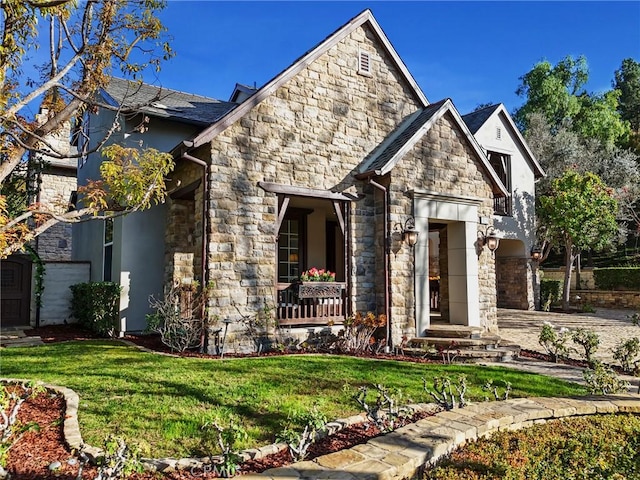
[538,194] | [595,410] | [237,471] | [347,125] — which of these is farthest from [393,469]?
[538,194]

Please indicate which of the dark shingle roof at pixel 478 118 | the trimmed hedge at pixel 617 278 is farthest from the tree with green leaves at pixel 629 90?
the dark shingle roof at pixel 478 118

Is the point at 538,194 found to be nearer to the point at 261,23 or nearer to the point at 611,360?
the point at 611,360

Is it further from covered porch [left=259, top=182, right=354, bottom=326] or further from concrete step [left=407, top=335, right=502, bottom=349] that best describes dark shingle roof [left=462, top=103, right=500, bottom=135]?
concrete step [left=407, top=335, right=502, bottom=349]

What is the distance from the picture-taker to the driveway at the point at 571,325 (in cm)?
1058

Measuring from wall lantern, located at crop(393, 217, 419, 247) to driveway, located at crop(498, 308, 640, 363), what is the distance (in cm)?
371

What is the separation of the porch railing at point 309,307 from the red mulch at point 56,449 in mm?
4497

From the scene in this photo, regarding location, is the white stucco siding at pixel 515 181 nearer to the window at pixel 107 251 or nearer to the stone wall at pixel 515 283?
the stone wall at pixel 515 283

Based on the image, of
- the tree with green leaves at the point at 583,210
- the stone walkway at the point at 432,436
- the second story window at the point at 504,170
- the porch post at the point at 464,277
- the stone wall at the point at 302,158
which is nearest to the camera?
the stone walkway at the point at 432,436

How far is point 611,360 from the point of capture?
29.0ft

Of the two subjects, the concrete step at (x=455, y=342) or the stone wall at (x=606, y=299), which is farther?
the stone wall at (x=606, y=299)

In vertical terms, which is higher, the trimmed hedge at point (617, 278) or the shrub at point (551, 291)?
the trimmed hedge at point (617, 278)

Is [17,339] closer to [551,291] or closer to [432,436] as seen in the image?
[432,436]

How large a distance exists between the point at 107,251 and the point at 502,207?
15.4 m

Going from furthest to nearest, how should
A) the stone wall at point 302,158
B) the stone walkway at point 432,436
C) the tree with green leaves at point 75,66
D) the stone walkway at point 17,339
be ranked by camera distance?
the stone walkway at point 17,339
the stone wall at point 302,158
the tree with green leaves at point 75,66
the stone walkway at point 432,436
